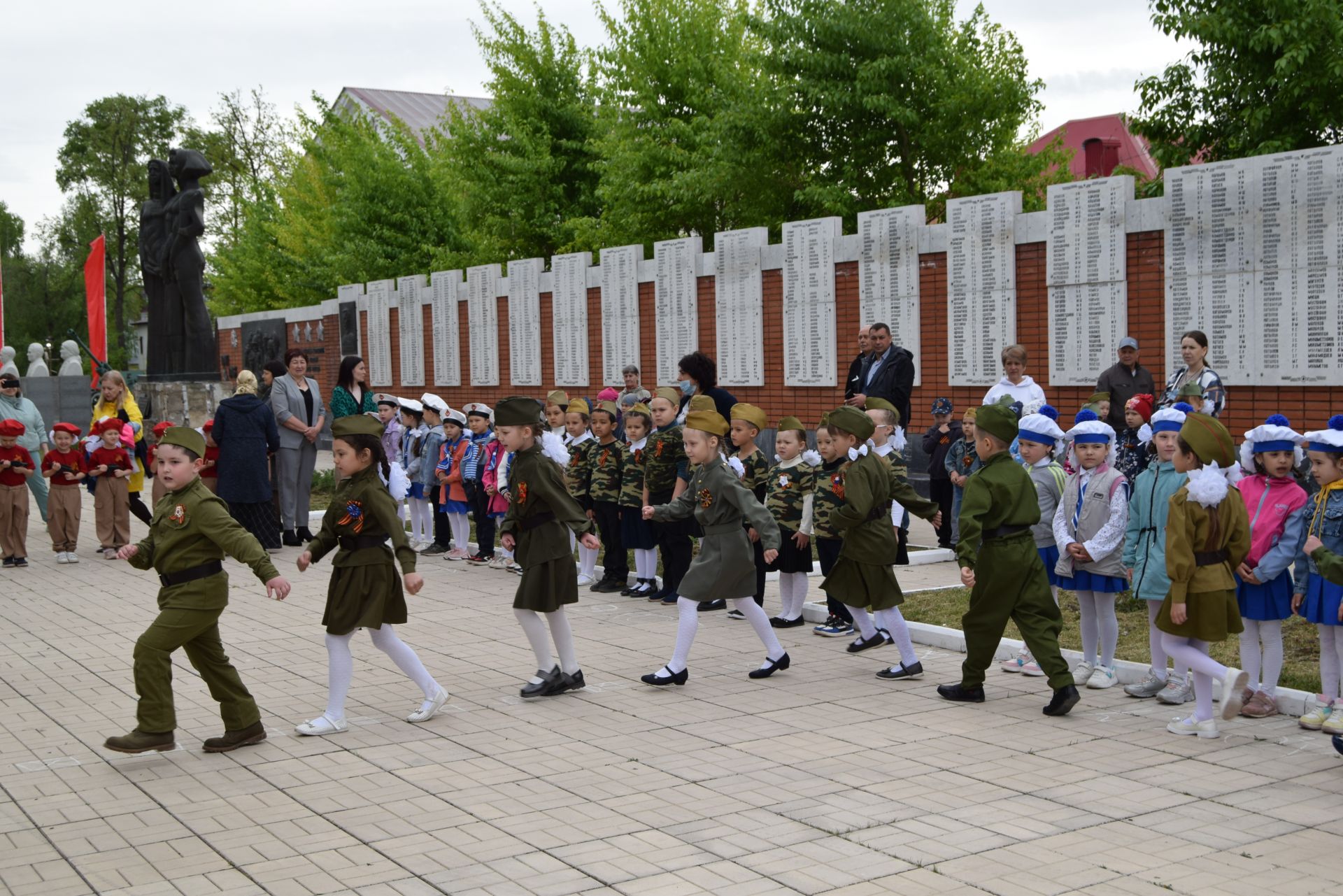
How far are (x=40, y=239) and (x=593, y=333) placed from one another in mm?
66002

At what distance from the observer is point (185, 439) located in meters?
6.88

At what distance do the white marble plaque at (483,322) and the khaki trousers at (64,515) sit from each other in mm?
10238

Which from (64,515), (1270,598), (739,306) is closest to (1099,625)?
(1270,598)

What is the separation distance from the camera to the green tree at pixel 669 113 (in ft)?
77.4

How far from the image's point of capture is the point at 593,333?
21422 millimetres

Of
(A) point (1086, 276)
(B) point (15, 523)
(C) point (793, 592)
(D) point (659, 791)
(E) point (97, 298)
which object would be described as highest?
(E) point (97, 298)

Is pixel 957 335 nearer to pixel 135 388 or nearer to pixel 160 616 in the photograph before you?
pixel 160 616

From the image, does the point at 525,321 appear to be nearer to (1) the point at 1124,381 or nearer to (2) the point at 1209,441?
(1) the point at 1124,381

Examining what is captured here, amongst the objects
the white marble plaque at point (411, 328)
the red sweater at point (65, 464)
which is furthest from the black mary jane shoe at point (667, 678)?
the white marble plaque at point (411, 328)

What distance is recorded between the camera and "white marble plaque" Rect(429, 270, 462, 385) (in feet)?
82.9

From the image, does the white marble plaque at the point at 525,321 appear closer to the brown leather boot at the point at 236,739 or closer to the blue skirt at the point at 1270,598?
the brown leather boot at the point at 236,739

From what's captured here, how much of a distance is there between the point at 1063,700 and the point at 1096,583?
2.83 ft

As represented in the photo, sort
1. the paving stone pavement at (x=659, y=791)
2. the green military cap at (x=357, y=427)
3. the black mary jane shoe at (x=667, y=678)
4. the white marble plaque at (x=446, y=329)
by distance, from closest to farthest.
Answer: the paving stone pavement at (x=659, y=791) → the green military cap at (x=357, y=427) → the black mary jane shoe at (x=667, y=678) → the white marble plaque at (x=446, y=329)

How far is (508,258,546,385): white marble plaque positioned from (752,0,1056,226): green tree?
4.70 m
